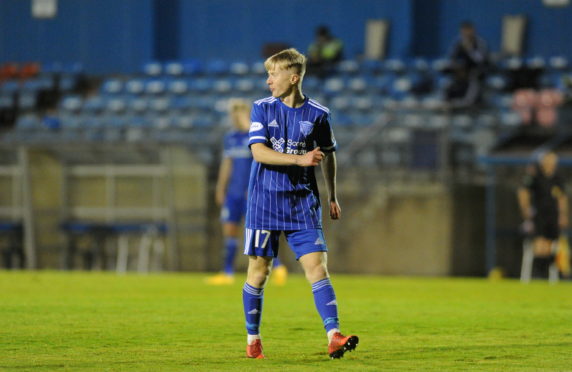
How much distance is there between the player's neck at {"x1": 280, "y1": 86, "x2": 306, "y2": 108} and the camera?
24.4ft

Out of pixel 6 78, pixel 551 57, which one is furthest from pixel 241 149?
pixel 6 78

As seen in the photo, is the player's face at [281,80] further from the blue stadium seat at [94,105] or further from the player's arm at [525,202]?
the blue stadium seat at [94,105]

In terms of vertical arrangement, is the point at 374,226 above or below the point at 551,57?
below

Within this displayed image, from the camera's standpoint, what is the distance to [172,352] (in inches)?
303

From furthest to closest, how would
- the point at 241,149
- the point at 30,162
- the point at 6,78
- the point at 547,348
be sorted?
the point at 6,78 → the point at 30,162 → the point at 241,149 → the point at 547,348

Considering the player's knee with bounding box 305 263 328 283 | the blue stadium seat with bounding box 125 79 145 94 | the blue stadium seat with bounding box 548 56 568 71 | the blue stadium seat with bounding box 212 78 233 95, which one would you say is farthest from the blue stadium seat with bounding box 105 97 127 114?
the player's knee with bounding box 305 263 328 283

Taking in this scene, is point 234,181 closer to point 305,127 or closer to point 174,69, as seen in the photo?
point 305,127

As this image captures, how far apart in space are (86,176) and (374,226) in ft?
17.6

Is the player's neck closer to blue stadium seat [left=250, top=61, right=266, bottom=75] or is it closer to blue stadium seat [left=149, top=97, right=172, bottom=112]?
blue stadium seat [left=149, top=97, right=172, bottom=112]

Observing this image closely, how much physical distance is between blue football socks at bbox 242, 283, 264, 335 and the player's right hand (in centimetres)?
95

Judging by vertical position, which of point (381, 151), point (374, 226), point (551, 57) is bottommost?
point (374, 226)

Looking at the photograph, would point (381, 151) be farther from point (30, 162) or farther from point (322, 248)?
point (322, 248)

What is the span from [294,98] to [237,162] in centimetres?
870

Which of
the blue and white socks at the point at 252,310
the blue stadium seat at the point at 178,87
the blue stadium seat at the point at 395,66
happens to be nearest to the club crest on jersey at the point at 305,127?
the blue and white socks at the point at 252,310
